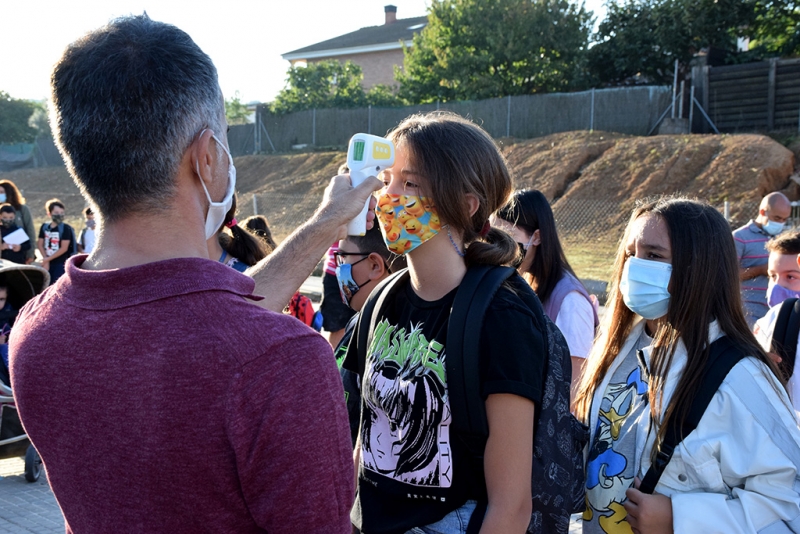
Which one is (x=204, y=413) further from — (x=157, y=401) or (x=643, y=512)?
(x=643, y=512)

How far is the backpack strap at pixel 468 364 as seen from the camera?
208 centimetres

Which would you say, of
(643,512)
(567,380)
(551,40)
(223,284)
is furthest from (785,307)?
(551,40)

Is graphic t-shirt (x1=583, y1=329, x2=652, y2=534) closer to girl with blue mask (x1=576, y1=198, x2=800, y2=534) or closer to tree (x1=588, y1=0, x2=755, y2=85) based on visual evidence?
girl with blue mask (x1=576, y1=198, x2=800, y2=534)

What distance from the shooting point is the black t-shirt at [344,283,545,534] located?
6.79ft

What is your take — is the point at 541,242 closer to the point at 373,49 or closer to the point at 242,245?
the point at 242,245

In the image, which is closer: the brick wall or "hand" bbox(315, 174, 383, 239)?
"hand" bbox(315, 174, 383, 239)

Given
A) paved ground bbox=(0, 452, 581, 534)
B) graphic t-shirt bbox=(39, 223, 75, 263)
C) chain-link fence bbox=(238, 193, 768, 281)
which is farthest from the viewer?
chain-link fence bbox=(238, 193, 768, 281)

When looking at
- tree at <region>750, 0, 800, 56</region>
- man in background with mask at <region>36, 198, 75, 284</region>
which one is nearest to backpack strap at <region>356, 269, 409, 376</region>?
man in background with mask at <region>36, 198, 75, 284</region>

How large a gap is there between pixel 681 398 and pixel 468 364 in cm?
81

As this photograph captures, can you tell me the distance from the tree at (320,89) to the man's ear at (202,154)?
116ft

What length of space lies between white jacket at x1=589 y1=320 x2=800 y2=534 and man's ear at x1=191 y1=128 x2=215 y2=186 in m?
1.74

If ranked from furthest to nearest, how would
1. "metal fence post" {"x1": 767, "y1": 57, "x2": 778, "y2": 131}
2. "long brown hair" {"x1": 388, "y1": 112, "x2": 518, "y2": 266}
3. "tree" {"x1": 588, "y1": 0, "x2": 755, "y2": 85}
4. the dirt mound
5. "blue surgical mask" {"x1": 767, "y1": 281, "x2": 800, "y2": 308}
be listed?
1. "tree" {"x1": 588, "y1": 0, "x2": 755, "y2": 85}
2. "metal fence post" {"x1": 767, "y1": 57, "x2": 778, "y2": 131}
3. the dirt mound
4. "blue surgical mask" {"x1": 767, "y1": 281, "x2": 800, "y2": 308}
5. "long brown hair" {"x1": 388, "y1": 112, "x2": 518, "y2": 266}

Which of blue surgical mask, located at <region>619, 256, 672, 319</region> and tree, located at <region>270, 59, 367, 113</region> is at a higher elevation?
tree, located at <region>270, 59, 367, 113</region>

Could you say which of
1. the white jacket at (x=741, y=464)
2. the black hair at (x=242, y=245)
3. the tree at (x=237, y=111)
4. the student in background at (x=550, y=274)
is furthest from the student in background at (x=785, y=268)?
the tree at (x=237, y=111)
